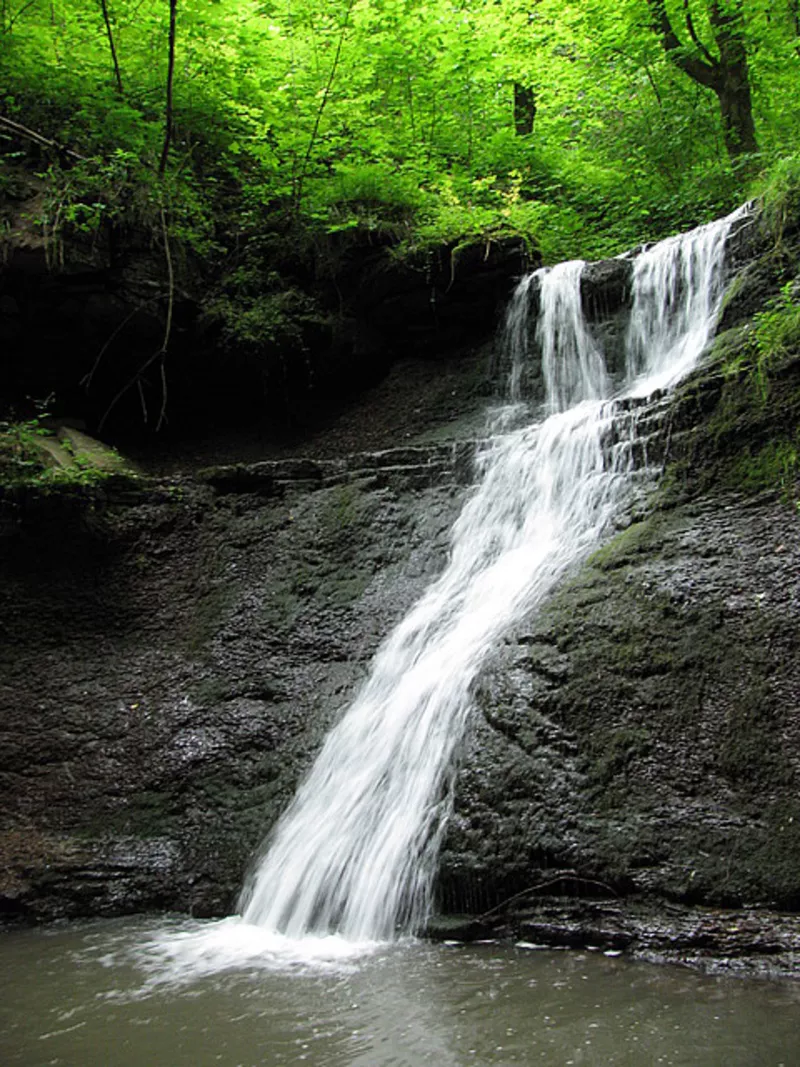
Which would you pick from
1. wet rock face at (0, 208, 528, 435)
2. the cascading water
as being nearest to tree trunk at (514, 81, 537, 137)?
wet rock face at (0, 208, 528, 435)

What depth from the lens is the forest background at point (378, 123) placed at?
352 inches

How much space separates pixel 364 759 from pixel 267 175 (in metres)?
7.79

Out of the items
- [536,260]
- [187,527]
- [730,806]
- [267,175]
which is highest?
[267,175]

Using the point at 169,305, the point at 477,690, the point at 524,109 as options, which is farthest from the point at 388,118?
the point at 477,690

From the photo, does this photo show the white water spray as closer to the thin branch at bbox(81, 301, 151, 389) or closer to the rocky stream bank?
the rocky stream bank

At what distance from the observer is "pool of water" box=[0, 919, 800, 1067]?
8.82 ft

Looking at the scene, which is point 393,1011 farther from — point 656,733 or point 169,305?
point 169,305

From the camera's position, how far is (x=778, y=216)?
22.7 ft

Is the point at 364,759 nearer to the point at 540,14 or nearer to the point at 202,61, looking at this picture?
the point at 202,61

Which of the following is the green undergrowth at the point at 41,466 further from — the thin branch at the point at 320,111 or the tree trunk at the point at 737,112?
the tree trunk at the point at 737,112

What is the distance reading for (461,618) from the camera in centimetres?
574

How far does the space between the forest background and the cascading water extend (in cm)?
141

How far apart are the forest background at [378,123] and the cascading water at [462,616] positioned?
55.6 inches

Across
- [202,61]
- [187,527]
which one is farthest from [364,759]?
[202,61]
